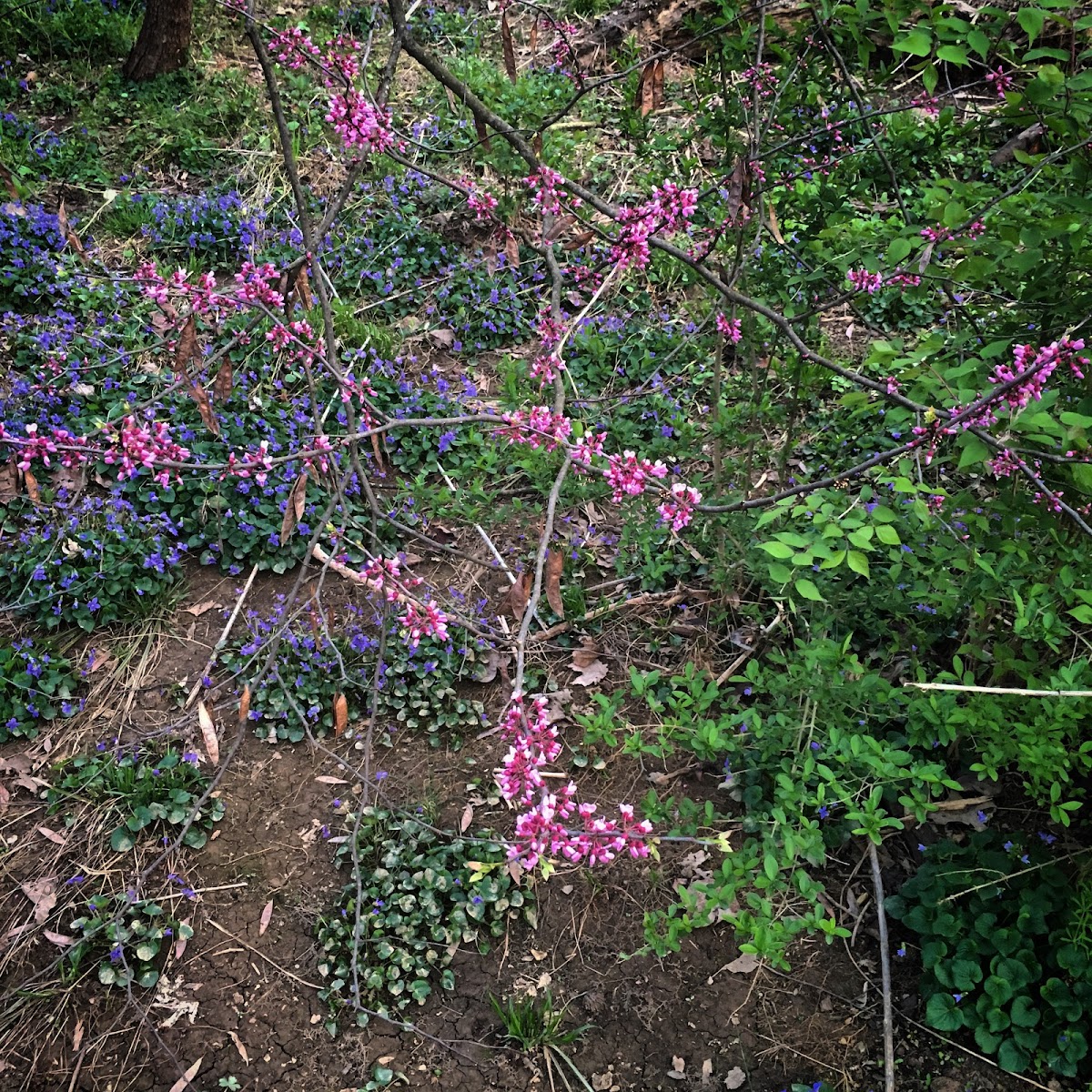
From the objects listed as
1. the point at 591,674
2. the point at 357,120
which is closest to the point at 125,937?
the point at 591,674

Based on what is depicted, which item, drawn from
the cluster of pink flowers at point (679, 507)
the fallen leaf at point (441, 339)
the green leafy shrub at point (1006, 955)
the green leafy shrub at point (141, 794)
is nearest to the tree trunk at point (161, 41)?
the fallen leaf at point (441, 339)

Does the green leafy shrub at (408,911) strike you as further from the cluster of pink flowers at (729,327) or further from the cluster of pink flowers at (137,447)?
the cluster of pink flowers at (729,327)

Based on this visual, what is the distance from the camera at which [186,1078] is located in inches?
96.3

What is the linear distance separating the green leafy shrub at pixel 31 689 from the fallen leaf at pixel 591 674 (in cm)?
178

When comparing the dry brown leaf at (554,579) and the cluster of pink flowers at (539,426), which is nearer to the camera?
the cluster of pink flowers at (539,426)

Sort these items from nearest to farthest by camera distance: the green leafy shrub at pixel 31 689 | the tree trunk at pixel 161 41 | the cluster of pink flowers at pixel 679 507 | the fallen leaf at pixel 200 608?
the cluster of pink flowers at pixel 679 507 → the green leafy shrub at pixel 31 689 → the fallen leaf at pixel 200 608 → the tree trunk at pixel 161 41

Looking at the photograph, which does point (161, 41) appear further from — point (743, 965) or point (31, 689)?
point (743, 965)

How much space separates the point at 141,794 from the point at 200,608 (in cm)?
84

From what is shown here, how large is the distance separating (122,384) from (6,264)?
1191 mm

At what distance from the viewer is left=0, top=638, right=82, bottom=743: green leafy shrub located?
3139 mm

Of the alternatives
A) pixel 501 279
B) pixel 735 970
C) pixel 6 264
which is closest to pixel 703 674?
pixel 735 970

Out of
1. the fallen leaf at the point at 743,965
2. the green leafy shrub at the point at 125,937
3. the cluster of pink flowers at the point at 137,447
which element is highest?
the cluster of pink flowers at the point at 137,447

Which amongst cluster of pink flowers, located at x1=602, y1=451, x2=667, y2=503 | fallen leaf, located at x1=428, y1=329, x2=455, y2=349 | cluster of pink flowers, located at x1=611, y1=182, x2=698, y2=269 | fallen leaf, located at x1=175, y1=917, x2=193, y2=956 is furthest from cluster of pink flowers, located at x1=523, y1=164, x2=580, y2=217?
fallen leaf, located at x1=175, y1=917, x2=193, y2=956

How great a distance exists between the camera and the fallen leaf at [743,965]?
262cm
